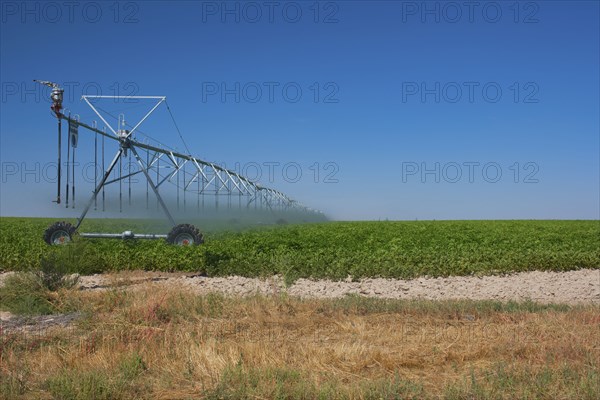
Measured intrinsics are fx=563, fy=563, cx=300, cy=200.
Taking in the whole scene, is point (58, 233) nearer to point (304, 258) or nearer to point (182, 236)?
point (182, 236)

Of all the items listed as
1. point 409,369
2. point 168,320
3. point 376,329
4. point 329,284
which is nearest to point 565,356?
point 409,369

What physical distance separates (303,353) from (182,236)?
44.6 feet

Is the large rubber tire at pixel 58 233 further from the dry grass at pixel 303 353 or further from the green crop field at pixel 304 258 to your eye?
the dry grass at pixel 303 353

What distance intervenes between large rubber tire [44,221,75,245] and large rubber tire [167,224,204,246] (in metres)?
3.76

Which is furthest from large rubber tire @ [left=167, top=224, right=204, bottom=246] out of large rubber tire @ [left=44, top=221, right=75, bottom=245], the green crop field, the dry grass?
the dry grass

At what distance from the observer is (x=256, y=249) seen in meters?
17.2

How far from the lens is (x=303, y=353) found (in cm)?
592

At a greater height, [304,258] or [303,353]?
[304,258]

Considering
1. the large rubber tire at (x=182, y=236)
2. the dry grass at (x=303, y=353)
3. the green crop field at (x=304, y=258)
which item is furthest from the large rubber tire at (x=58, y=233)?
the dry grass at (x=303, y=353)

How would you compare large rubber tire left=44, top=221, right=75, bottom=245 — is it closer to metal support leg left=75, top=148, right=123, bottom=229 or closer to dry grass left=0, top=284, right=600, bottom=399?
metal support leg left=75, top=148, right=123, bottom=229

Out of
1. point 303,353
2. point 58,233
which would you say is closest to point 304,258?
point 303,353

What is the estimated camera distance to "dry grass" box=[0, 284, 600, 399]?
4.89 metres

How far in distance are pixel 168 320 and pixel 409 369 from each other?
3771 mm

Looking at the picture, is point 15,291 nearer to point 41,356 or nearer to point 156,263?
point 41,356
